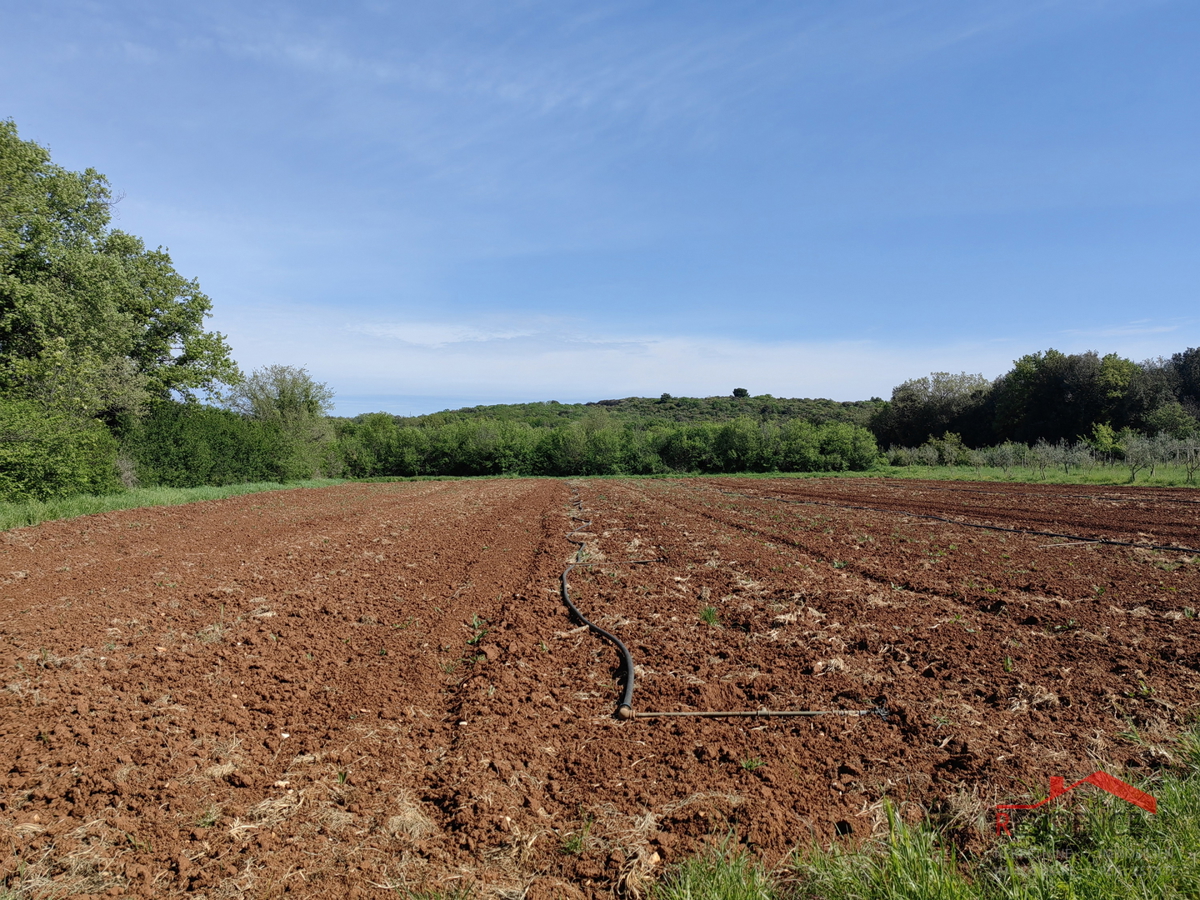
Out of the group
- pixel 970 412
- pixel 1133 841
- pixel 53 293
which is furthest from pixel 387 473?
pixel 970 412

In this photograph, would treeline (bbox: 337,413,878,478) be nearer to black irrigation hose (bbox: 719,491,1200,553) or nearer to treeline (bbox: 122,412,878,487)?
treeline (bbox: 122,412,878,487)

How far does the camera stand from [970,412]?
205 feet

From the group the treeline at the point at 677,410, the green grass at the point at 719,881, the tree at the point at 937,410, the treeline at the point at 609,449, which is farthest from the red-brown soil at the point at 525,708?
the treeline at the point at 677,410

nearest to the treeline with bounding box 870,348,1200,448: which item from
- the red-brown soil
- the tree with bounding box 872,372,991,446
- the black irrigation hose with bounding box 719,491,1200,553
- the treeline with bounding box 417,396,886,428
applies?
the tree with bounding box 872,372,991,446

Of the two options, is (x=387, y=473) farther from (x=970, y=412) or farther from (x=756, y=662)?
(x=970, y=412)

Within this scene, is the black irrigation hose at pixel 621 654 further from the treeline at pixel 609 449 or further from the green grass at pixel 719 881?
the treeline at pixel 609 449

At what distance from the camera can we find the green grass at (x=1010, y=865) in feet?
7.13

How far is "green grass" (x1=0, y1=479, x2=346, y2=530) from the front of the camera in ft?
43.4

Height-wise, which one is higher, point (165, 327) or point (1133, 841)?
point (165, 327)

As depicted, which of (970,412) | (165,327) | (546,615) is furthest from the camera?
(970,412)

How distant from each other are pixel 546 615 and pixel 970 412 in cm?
6974

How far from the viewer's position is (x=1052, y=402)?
51688mm

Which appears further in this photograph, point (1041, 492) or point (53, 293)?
point (1041, 492)

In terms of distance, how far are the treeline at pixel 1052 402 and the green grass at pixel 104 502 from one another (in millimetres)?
47063
